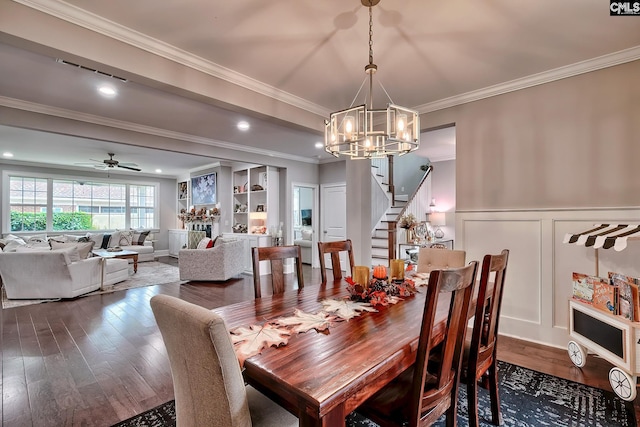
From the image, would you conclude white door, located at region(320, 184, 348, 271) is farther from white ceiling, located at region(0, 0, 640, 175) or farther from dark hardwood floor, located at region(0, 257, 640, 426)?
dark hardwood floor, located at region(0, 257, 640, 426)

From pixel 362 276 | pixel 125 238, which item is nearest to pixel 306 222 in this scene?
pixel 125 238

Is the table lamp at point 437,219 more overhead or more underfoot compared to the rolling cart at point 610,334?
more overhead

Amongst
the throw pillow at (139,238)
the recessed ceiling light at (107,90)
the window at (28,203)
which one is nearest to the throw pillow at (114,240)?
the throw pillow at (139,238)

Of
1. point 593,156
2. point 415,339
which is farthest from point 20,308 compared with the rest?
point 593,156

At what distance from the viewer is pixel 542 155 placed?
2.98 meters

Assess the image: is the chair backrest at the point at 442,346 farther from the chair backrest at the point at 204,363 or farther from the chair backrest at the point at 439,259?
the chair backrest at the point at 439,259

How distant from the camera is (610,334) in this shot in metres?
2.15

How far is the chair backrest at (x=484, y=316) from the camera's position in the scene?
1508mm

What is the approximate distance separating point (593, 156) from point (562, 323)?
1.60 metres

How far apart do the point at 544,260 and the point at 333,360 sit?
113 inches

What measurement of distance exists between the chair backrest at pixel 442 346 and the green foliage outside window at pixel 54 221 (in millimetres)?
9990

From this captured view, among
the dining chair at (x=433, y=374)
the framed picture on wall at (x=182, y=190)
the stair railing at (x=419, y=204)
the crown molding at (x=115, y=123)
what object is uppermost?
the crown molding at (x=115, y=123)

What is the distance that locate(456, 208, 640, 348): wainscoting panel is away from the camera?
2652 millimetres

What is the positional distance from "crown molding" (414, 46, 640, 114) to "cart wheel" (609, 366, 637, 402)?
2.53 meters
